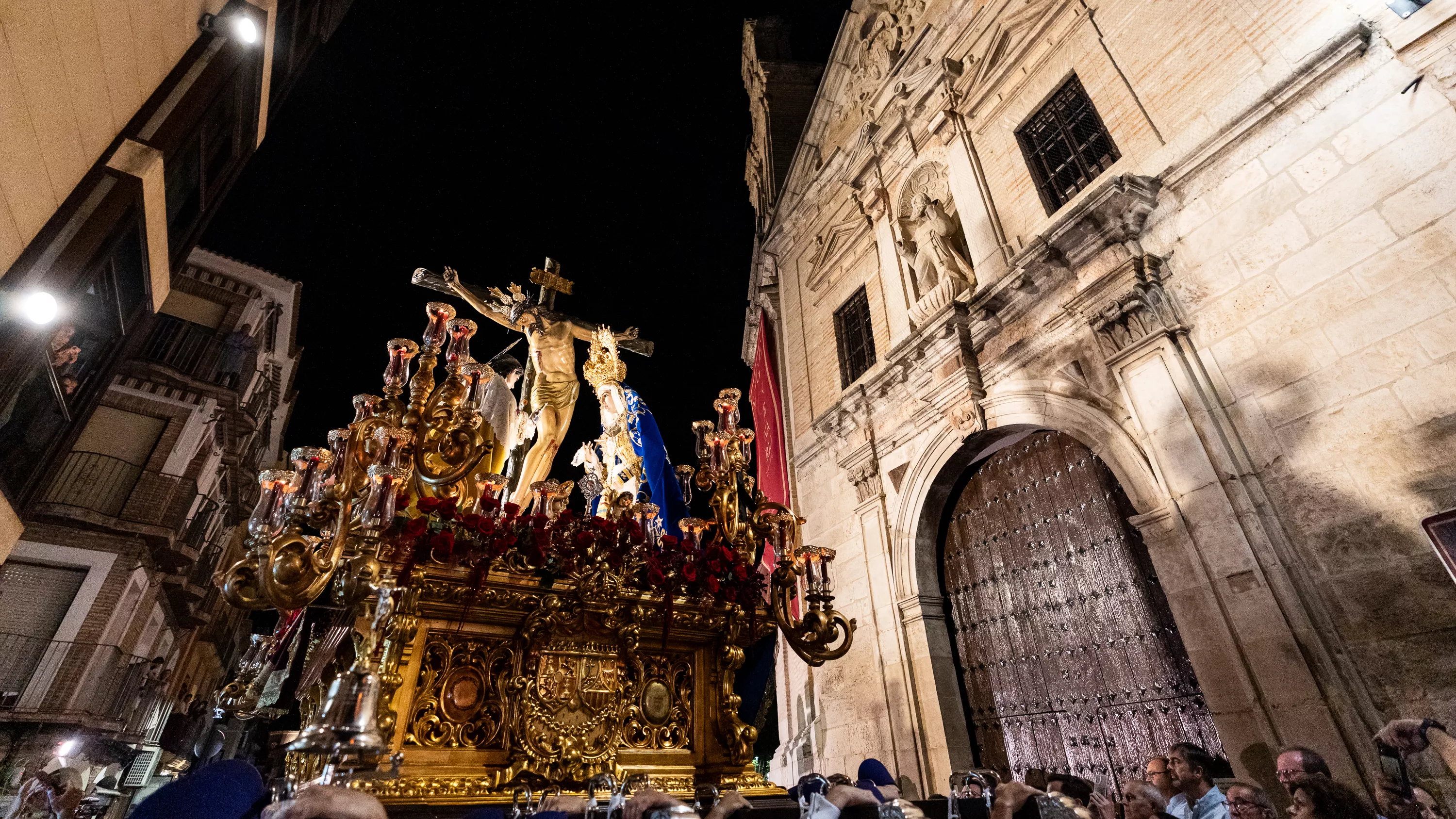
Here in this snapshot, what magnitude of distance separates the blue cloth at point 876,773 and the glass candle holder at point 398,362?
3.22 m

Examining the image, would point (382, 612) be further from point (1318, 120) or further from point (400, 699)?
point (1318, 120)

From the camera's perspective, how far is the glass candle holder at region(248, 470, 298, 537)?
2887 mm

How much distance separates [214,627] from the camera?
20734 mm

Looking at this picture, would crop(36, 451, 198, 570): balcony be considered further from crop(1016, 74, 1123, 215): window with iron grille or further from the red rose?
crop(1016, 74, 1123, 215): window with iron grille

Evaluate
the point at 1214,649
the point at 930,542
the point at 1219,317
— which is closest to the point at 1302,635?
the point at 1214,649

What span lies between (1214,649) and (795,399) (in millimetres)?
7429

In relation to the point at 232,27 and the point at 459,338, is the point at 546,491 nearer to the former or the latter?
the point at 459,338

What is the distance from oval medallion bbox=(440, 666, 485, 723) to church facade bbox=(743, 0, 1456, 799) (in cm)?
510

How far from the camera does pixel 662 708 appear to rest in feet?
11.2

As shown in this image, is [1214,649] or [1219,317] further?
[1219,317]

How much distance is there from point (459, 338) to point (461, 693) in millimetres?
2026

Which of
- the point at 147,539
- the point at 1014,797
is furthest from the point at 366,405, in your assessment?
the point at 147,539

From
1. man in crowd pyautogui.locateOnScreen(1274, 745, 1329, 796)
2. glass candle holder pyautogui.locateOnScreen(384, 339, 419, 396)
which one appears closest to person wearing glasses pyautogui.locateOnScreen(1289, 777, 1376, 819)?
man in crowd pyautogui.locateOnScreen(1274, 745, 1329, 796)

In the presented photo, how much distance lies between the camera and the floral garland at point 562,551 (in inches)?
114
